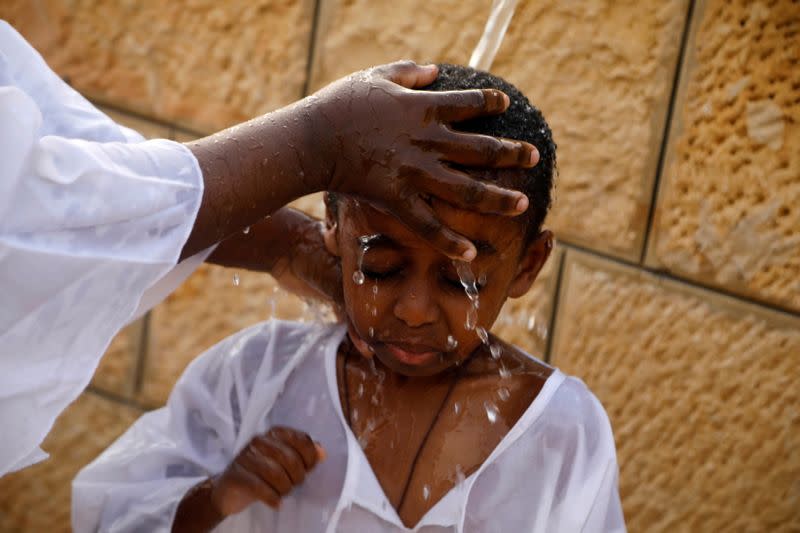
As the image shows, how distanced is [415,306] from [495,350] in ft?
1.11

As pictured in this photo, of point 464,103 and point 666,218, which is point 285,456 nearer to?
point 464,103

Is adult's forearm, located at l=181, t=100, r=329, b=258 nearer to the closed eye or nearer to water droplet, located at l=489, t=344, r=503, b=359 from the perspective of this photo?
the closed eye

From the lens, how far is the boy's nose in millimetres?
1643

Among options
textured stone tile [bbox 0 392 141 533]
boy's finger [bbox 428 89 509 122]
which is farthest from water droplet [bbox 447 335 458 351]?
textured stone tile [bbox 0 392 141 533]

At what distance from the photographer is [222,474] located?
6.07 ft

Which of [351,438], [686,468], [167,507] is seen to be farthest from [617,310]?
[167,507]

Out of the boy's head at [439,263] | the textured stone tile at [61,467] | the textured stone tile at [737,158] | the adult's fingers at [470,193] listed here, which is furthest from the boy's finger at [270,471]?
the textured stone tile at [61,467]

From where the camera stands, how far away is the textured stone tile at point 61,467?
3.21 meters

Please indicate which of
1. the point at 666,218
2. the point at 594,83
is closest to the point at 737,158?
the point at 666,218

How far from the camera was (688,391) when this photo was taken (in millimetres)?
2639

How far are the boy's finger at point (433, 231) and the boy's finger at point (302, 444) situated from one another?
483 millimetres

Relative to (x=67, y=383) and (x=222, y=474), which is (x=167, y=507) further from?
(x=67, y=383)

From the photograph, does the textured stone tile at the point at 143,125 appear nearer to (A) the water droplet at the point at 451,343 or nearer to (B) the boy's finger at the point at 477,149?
(A) the water droplet at the point at 451,343

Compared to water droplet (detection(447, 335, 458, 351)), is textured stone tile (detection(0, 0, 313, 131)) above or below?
below
